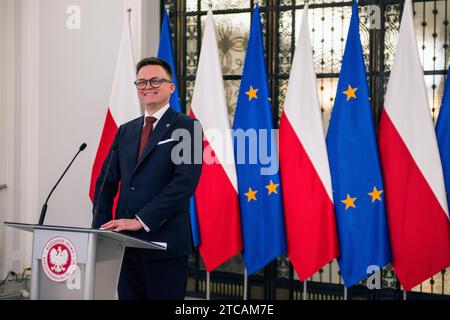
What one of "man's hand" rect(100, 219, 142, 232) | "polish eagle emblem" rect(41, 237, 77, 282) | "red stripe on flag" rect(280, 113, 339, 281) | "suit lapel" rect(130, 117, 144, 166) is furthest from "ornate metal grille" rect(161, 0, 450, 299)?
"polish eagle emblem" rect(41, 237, 77, 282)

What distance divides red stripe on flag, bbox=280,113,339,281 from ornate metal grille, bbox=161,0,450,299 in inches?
17.9

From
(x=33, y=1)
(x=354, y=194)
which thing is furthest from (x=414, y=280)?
(x=33, y=1)

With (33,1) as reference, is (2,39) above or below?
below

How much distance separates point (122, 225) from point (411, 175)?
1.81m

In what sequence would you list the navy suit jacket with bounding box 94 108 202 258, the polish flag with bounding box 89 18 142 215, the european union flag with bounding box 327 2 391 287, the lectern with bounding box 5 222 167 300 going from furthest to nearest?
the polish flag with bounding box 89 18 142 215, the european union flag with bounding box 327 2 391 287, the navy suit jacket with bounding box 94 108 202 258, the lectern with bounding box 5 222 167 300

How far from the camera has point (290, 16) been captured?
3.75 meters

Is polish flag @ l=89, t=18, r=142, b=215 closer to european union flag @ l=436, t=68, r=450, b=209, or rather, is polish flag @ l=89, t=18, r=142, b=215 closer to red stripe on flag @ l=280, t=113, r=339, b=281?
red stripe on flag @ l=280, t=113, r=339, b=281

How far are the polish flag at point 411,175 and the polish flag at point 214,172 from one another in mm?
966

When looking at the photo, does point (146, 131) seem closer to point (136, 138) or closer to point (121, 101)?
point (136, 138)

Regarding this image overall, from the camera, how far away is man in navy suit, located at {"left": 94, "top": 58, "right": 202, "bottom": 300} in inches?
84.4

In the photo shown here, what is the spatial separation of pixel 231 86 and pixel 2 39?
1.94 m

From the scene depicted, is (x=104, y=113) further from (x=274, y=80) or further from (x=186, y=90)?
(x=274, y=80)

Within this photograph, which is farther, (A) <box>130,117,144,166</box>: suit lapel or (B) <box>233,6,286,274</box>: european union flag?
(B) <box>233,6,286,274</box>: european union flag

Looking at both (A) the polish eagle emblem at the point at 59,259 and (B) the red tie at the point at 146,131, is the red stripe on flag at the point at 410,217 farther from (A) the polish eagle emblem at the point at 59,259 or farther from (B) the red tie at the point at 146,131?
(A) the polish eagle emblem at the point at 59,259
